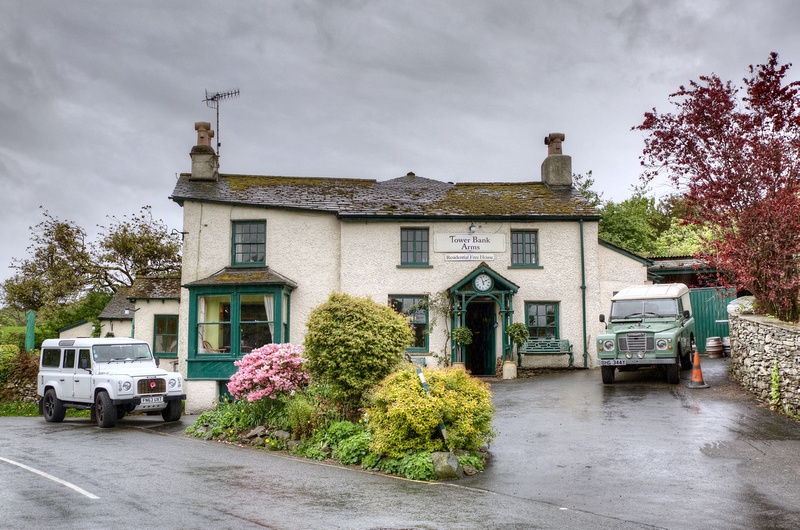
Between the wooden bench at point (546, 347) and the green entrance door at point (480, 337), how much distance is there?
1286mm

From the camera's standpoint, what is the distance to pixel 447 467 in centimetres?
876

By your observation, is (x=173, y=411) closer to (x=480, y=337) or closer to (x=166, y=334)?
(x=166, y=334)

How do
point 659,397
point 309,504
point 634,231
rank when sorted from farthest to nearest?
point 634,231 → point 659,397 → point 309,504

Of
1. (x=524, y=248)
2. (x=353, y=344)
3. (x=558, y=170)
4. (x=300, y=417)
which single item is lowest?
(x=300, y=417)

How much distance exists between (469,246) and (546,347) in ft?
14.1

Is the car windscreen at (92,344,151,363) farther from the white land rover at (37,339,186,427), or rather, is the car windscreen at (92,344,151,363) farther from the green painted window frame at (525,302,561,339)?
the green painted window frame at (525,302,561,339)

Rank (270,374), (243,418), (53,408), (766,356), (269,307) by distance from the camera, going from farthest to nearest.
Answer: (269,307) → (53,408) → (243,418) → (766,356) → (270,374)

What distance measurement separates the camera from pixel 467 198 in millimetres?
23750

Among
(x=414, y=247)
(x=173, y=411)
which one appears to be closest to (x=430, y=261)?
(x=414, y=247)

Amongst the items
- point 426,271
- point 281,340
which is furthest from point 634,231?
point 281,340

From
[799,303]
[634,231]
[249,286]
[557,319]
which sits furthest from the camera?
[634,231]

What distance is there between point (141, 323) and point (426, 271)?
476 inches

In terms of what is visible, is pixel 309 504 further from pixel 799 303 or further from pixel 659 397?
pixel 799 303

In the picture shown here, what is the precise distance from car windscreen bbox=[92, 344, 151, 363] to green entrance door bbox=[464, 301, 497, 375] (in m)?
10.6
